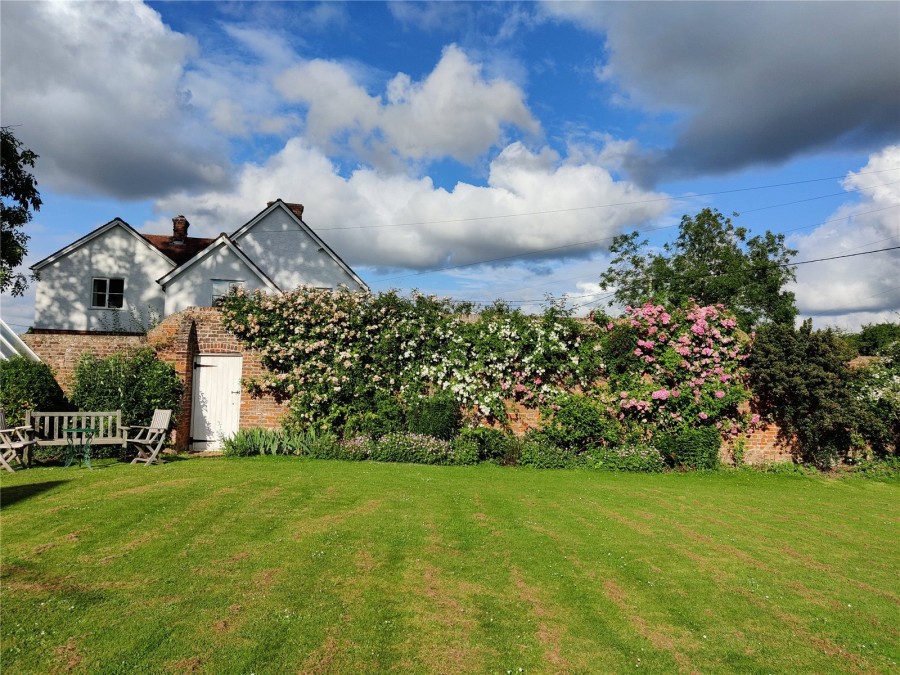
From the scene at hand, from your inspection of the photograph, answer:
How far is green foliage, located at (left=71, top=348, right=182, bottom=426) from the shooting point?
11023 millimetres

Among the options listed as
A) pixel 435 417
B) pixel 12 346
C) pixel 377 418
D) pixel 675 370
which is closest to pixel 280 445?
pixel 377 418

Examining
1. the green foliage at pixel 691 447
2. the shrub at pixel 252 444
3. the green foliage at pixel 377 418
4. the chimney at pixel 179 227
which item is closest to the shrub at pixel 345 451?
the green foliage at pixel 377 418

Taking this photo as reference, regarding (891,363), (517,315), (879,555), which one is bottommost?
(879,555)

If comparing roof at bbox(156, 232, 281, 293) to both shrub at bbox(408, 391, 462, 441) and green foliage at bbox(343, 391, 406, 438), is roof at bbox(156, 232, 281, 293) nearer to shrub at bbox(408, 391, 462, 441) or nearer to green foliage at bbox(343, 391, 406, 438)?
green foliage at bbox(343, 391, 406, 438)

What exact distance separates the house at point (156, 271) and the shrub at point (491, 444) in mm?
13374

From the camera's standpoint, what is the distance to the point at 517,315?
42.5 feet

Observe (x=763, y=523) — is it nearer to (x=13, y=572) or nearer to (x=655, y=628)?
(x=655, y=628)

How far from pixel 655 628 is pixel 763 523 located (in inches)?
185

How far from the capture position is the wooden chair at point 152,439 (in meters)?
10.2

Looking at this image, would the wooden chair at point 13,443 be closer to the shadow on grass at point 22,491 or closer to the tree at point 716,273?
the shadow on grass at point 22,491

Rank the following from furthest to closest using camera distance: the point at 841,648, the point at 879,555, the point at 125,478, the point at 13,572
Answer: the point at 125,478 < the point at 879,555 < the point at 13,572 < the point at 841,648

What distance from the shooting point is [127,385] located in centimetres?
1120

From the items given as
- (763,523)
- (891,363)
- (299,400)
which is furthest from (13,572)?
(891,363)

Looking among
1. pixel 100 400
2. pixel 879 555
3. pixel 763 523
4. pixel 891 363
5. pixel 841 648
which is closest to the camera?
pixel 841 648
